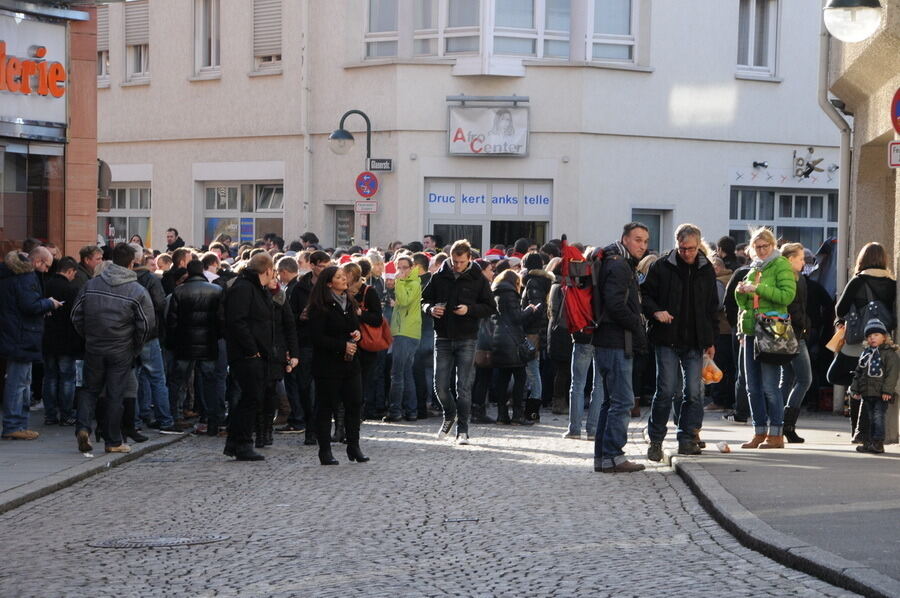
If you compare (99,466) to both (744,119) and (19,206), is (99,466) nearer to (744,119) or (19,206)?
(19,206)

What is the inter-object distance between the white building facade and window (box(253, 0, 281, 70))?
4 centimetres

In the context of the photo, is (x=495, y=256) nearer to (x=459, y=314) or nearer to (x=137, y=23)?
(x=459, y=314)

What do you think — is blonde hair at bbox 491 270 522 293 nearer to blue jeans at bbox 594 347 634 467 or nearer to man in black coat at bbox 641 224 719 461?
man in black coat at bbox 641 224 719 461

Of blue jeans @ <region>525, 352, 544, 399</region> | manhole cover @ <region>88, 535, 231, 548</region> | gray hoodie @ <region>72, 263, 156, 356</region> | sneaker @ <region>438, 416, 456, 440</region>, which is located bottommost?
manhole cover @ <region>88, 535, 231, 548</region>

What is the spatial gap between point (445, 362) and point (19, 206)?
721 centimetres

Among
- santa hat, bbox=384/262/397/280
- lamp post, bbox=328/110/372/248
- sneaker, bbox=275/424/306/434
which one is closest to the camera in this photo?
sneaker, bbox=275/424/306/434

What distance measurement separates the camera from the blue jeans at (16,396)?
15.3 meters

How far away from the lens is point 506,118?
30.8 metres

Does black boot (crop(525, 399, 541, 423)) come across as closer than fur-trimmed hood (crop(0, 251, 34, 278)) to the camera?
No

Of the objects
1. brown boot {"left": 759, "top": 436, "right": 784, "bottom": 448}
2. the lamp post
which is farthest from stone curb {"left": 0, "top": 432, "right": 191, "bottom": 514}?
the lamp post

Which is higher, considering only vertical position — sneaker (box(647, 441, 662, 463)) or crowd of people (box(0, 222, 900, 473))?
crowd of people (box(0, 222, 900, 473))

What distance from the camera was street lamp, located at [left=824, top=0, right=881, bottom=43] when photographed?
12.9 metres

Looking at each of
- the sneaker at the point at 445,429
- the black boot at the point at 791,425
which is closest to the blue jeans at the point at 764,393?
the black boot at the point at 791,425

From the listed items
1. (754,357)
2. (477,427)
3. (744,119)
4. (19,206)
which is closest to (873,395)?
(754,357)
